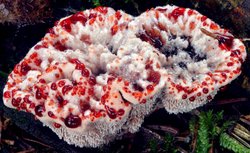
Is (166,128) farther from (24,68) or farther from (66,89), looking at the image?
(24,68)

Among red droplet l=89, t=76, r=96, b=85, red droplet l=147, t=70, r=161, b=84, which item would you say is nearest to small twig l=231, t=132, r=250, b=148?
red droplet l=147, t=70, r=161, b=84

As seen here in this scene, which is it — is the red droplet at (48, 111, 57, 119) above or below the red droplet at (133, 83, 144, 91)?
below

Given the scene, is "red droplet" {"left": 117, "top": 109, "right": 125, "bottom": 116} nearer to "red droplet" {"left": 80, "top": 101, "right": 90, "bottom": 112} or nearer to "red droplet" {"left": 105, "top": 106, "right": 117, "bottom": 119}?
"red droplet" {"left": 105, "top": 106, "right": 117, "bottom": 119}

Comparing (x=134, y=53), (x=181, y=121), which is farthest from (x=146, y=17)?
(x=181, y=121)

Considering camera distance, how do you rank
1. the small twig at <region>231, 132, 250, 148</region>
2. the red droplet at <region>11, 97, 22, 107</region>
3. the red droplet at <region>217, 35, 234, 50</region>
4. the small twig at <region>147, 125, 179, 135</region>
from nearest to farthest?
the red droplet at <region>11, 97, 22, 107</region> → the red droplet at <region>217, 35, 234, 50</region> → the small twig at <region>231, 132, 250, 148</region> → the small twig at <region>147, 125, 179, 135</region>

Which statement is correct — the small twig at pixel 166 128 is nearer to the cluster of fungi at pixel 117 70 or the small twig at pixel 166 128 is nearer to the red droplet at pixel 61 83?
the cluster of fungi at pixel 117 70

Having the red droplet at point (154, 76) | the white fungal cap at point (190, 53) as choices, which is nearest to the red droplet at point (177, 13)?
the white fungal cap at point (190, 53)

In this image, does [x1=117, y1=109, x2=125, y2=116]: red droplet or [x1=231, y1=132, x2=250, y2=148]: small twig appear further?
[x1=231, y1=132, x2=250, y2=148]: small twig
